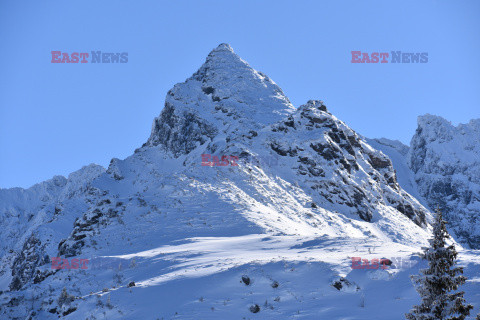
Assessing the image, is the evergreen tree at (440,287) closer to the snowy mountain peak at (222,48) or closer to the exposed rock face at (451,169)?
the exposed rock face at (451,169)

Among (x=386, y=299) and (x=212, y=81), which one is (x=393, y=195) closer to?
(x=386, y=299)

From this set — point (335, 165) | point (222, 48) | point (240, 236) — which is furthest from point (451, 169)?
point (240, 236)

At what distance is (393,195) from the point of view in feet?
180

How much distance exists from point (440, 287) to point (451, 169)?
121 metres

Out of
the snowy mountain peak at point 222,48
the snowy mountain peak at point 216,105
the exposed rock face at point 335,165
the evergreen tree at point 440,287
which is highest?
the snowy mountain peak at point 222,48

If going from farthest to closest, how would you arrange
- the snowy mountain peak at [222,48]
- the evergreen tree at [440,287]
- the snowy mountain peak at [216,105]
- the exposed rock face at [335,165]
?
the snowy mountain peak at [222,48] < the snowy mountain peak at [216,105] < the exposed rock face at [335,165] < the evergreen tree at [440,287]

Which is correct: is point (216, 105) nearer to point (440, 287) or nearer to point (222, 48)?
point (222, 48)

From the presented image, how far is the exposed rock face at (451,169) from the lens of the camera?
97750 millimetres

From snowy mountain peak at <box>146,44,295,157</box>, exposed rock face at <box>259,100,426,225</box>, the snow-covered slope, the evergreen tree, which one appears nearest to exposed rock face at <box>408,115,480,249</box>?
exposed rock face at <box>259,100,426,225</box>

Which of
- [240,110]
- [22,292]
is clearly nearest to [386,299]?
[22,292]

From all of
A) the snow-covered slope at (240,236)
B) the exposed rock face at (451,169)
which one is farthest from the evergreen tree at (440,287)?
the exposed rock face at (451,169)

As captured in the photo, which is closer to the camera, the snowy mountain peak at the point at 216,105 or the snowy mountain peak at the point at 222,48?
the snowy mountain peak at the point at 216,105

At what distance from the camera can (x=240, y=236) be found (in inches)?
938

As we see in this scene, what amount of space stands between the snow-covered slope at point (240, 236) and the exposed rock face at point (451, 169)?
4925 cm
